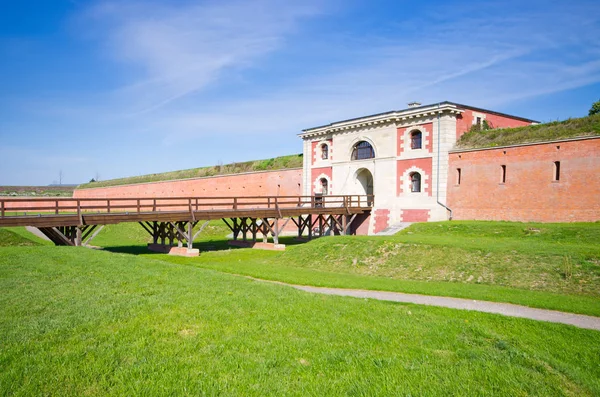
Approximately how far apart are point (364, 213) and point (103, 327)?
73.7 feet

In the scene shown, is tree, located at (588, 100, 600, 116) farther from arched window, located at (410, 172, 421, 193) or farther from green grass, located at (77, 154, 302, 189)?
green grass, located at (77, 154, 302, 189)

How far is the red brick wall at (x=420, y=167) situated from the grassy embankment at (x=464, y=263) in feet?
13.1

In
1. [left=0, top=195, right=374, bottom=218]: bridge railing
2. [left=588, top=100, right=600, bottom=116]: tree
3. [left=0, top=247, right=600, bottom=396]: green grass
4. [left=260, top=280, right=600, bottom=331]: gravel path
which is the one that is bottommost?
[left=260, top=280, right=600, bottom=331]: gravel path

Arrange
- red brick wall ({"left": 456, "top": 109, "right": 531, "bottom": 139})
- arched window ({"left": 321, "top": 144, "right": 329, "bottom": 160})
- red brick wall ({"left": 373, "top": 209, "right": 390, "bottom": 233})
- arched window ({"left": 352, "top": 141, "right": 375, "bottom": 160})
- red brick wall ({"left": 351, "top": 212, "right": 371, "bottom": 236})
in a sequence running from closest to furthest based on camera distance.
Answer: red brick wall ({"left": 456, "top": 109, "right": 531, "bottom": 139}) < red brick wall ({"left": 373, "top": 209, "right": 390, "bottom": 233}) < red brick wall ({"left": 351, "top": 212, "right": 371, "bottom": 236}) < arched window ({"left": 352, "top": 141, "right": 375, "bottom": 160}) < arched window ({"left": 321, "top": 144, "right": 329, "bottom": 160})

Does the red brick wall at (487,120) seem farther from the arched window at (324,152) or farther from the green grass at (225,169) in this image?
the green grass at (225,169)

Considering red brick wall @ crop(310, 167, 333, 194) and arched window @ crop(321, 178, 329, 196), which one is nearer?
red brick wall @ crop(310, 167, 333, 194)

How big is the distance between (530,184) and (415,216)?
21.0ft

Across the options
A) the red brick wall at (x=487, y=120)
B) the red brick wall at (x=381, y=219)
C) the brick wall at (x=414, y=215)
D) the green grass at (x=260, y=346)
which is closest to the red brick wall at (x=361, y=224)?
the red brick wall at (x=381, y=219)

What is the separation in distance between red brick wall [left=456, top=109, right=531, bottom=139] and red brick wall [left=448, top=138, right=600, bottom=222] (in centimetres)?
197

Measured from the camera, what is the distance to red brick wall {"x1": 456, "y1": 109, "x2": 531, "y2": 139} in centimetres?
2434

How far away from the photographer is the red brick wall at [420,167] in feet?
80.0

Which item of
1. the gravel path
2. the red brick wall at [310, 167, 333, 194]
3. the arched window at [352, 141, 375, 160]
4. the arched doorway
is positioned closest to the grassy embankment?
the gravel path

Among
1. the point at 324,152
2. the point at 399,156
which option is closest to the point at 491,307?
the point at 399,156

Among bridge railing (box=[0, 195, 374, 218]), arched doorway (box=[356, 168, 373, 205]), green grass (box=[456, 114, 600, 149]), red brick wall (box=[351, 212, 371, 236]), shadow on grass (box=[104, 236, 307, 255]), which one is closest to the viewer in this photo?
bridge railing (box=[0, 195, 374, 218])
